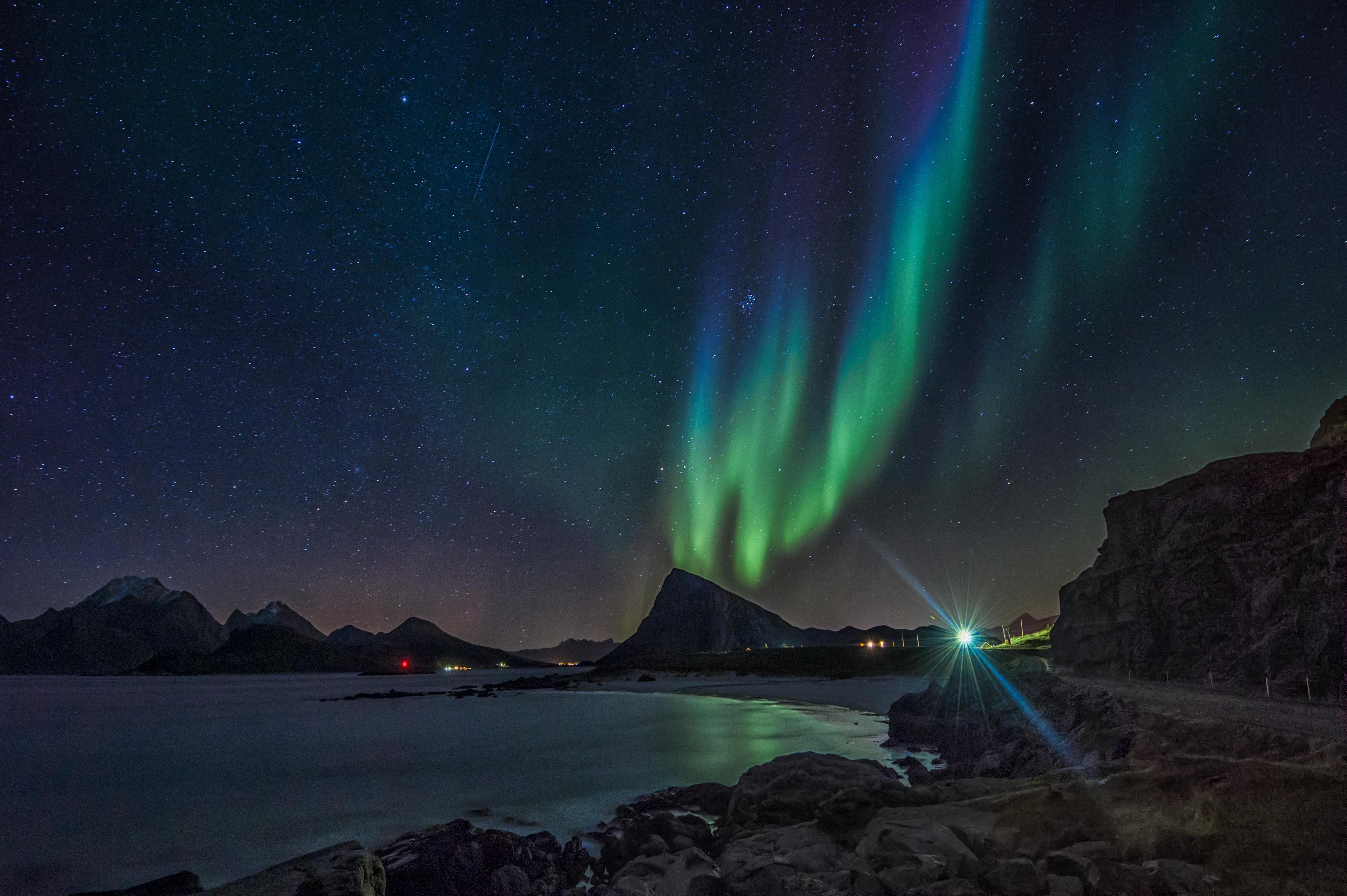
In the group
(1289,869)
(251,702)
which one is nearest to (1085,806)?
(1289,869)

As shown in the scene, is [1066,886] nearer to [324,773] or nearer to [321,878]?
[321,878]

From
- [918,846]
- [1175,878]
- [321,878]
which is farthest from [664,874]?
[1175,878]

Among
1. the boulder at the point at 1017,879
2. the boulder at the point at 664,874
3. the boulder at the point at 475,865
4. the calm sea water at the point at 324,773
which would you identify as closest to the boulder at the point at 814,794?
the boulder at the point at 664,874

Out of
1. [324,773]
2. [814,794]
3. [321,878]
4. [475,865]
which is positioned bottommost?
[324,773]

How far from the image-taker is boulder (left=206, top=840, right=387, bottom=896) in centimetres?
907

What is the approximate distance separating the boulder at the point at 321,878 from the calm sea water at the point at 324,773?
872cm

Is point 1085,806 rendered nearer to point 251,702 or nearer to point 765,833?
point 765,833

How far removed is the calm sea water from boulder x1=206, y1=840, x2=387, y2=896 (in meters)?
8.72

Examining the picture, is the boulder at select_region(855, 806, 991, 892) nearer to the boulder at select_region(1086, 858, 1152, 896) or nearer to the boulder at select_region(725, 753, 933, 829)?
the boulder at select_region(725, 753, 933, 829)

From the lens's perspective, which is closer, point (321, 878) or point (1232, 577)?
point (321, 878)

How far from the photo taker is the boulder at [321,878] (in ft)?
29.8

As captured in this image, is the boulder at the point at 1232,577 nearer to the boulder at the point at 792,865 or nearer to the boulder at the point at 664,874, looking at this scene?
the boulder at the point at 792,865

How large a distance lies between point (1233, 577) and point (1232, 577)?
0.11 m

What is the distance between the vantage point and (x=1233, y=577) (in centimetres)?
2612
